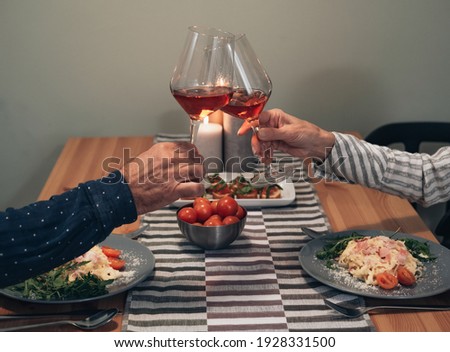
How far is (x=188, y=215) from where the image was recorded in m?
1.82

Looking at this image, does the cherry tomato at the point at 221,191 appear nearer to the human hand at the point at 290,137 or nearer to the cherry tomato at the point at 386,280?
the human hand at the point at 290,137

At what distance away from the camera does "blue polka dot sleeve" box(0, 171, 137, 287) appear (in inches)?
56.3

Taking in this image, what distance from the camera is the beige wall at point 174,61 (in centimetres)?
290

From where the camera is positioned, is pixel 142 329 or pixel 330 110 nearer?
pixel 142 329

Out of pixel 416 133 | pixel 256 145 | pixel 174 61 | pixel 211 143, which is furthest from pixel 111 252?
pixel 416 133

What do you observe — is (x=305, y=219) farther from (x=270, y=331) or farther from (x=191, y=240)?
(x=270, y=331)

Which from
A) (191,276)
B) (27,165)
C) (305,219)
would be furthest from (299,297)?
(27,165)

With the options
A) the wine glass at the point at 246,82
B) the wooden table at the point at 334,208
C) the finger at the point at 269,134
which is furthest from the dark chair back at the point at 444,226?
the wine glass at the point at 246,82

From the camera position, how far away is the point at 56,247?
56.6 inches

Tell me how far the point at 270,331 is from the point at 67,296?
43cm

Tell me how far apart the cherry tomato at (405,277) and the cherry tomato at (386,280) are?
0.04ft

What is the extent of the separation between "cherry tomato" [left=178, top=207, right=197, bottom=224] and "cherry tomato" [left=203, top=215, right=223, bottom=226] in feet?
0.11

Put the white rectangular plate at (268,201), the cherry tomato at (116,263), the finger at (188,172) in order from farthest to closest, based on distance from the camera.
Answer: the white rectangular plate at (268,201) < the cherry tomato at (116,263) < the finger at (188,172)

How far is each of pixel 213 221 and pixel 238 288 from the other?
24 cm
